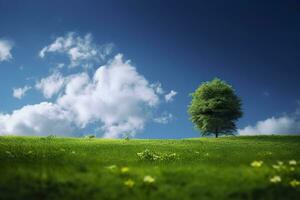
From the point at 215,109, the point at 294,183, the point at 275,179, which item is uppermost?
the point at 215,109

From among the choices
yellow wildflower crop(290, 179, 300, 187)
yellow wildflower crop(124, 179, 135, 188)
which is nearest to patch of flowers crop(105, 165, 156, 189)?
yellow wildflower crop(124, 179, 135, 188)

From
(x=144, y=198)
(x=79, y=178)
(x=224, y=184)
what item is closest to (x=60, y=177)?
(x=79, y=178)

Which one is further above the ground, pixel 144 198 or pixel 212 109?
pixel 212 109

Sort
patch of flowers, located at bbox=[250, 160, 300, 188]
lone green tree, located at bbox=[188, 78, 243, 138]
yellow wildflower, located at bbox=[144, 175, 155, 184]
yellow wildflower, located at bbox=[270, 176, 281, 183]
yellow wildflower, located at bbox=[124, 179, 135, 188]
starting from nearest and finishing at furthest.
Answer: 1. yellow wildflower, located at bbox=[124, 179, 135, 188]
2. yellow wildflower, located at bbox=[144, 175, 155, 184]
3. yellow wildflower, located at bbox=[270, 176, 281, 183]
4. patch of flowers, located at bbox=[250, 160, 300, 188]
5. lone green tree, located at bbox=[188, 78, 243, 138]

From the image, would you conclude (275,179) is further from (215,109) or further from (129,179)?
(215,109)

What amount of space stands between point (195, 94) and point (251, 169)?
211 ft

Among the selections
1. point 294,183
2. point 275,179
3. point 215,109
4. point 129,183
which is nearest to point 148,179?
point 129,183

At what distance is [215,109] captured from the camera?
7519cm

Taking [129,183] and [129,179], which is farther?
[129,179]

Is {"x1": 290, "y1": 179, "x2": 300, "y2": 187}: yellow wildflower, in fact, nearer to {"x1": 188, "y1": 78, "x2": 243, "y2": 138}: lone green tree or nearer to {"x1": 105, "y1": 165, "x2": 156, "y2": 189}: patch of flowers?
{"x1": 105, "y1": 165, "x2": 156, "y2": 189}: patch of flowers

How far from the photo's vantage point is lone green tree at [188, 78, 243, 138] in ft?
244

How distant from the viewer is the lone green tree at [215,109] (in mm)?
74438

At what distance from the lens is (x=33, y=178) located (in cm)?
1222

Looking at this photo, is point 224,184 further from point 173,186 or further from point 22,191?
point 22,191
